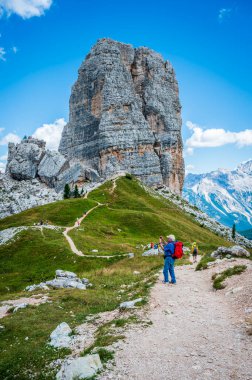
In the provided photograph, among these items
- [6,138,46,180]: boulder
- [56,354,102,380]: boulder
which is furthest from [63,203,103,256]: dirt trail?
[6,138,46,180]: boulder

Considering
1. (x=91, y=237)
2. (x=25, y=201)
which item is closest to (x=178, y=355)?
(x=91, y=237)

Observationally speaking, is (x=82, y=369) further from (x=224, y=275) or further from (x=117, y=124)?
(x=117, y=124)

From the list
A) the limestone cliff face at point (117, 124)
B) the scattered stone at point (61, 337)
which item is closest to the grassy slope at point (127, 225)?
the limestone cliff face at point (117, 124)

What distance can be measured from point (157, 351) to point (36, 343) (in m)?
6.54

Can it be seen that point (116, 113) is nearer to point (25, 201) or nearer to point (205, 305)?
point (25, 201)

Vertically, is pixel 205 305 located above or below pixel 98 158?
below

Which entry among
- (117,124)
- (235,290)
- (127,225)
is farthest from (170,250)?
(117,124)

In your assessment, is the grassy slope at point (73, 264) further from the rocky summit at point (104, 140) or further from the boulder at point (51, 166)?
the boulder at point (51, 166)

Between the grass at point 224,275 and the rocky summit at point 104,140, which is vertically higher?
the rocky summit at point 104,140

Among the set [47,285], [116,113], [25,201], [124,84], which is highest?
[124,84]

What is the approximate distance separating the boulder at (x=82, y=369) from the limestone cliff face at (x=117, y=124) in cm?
16002

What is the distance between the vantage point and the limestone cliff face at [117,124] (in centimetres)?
17488

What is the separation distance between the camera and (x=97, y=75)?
602 ft

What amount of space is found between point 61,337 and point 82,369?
193 inches
